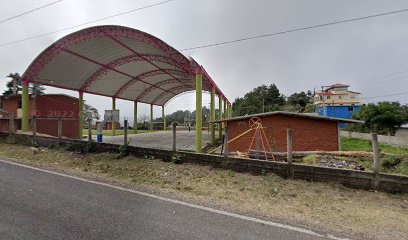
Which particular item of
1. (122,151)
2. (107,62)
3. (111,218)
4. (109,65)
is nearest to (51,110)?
(109,65)

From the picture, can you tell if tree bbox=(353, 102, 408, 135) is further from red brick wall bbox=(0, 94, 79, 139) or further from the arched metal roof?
red brick wall bbox=(0, 94, 79, 139)

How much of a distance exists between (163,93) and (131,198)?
3000cm

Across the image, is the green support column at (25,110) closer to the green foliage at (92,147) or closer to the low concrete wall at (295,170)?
the green foliage at (92,147)

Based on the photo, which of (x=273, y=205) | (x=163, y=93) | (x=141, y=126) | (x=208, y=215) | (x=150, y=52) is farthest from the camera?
(x=141, y=126)

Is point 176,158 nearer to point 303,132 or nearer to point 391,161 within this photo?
point 391,161

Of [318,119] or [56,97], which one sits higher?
[56,97]

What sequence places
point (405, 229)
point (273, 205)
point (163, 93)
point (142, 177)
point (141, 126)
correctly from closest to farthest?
point (405, 229), point (273, 205), point (142, 177), point (163, 93), point (141, 126)

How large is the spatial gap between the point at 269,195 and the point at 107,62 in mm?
17897

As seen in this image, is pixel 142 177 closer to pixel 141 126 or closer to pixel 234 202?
pixel 234 202

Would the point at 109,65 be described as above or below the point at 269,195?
above

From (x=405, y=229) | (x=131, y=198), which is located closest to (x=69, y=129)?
(x=131, y=198)

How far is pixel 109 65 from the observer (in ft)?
64.7

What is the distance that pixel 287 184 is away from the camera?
5.98m

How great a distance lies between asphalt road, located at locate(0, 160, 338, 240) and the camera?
3.47 meters
